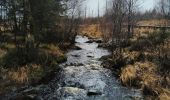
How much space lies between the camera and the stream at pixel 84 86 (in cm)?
1539

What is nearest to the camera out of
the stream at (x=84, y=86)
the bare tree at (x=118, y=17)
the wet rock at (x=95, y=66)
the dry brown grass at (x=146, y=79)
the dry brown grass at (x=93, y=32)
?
the dry brown grass at (x=146, y=79)

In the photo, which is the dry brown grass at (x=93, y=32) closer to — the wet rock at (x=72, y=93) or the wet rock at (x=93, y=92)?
the wet rock at (x=72, y=93)

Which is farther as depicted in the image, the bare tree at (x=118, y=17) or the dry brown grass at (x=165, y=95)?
the bare tree at (x=118, y=17)

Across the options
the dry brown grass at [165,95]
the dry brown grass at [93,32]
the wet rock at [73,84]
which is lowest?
the wet rock at [73,84]

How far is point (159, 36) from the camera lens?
25.9m

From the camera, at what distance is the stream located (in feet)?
50.5

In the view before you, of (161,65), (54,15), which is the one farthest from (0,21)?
(161,65)

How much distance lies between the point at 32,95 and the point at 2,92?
6.08 feet

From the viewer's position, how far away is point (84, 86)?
17734 mm

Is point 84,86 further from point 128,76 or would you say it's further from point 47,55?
point 47,55

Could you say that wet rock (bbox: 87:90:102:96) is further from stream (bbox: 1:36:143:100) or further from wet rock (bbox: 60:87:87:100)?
wet rock (bbox: 60:87:87:100)

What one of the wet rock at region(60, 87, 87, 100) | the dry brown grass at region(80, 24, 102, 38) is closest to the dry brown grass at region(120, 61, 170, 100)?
the wet rock at region(60, 87, 87, 100)

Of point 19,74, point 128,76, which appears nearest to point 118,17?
point 128,76

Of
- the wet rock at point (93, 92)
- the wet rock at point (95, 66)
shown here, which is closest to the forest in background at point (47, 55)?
the wet rock at point (95, 66)
